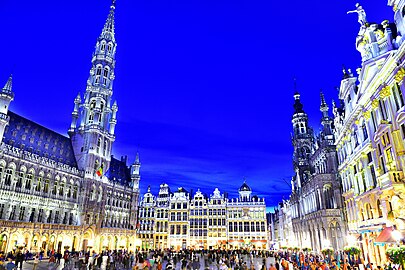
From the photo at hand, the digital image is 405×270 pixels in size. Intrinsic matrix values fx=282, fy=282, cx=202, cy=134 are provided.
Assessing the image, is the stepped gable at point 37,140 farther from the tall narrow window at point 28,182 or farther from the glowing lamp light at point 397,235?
the glowing lamp light at point 397,235

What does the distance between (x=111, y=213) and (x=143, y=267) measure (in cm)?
5523

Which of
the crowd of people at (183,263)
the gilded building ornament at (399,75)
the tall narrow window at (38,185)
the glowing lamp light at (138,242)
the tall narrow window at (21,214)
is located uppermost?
the gilded building ornament at (399,75)

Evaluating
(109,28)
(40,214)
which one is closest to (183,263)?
(40,214)

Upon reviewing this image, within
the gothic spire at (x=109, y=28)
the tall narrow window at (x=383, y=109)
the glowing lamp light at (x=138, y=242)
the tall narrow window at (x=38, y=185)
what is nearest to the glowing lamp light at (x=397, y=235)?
the tall narrow window at (x=383, y=109)

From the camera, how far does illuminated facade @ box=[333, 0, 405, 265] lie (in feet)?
65.0

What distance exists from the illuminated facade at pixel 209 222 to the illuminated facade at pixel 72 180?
10905 millimetres

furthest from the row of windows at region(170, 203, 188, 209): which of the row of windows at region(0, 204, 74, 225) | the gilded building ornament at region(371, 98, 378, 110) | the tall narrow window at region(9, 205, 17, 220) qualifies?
the gilded building ornament at region(371, 98, 378, 110)

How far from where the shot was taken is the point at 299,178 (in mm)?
60469

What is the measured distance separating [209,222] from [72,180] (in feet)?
137

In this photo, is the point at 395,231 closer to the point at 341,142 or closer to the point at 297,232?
the point at 341,142

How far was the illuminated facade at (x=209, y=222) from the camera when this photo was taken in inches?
3169

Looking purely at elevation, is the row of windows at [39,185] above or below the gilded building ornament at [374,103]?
below

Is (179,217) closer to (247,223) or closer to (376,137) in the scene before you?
(247,223)

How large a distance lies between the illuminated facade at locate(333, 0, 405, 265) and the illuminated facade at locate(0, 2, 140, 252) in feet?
156
